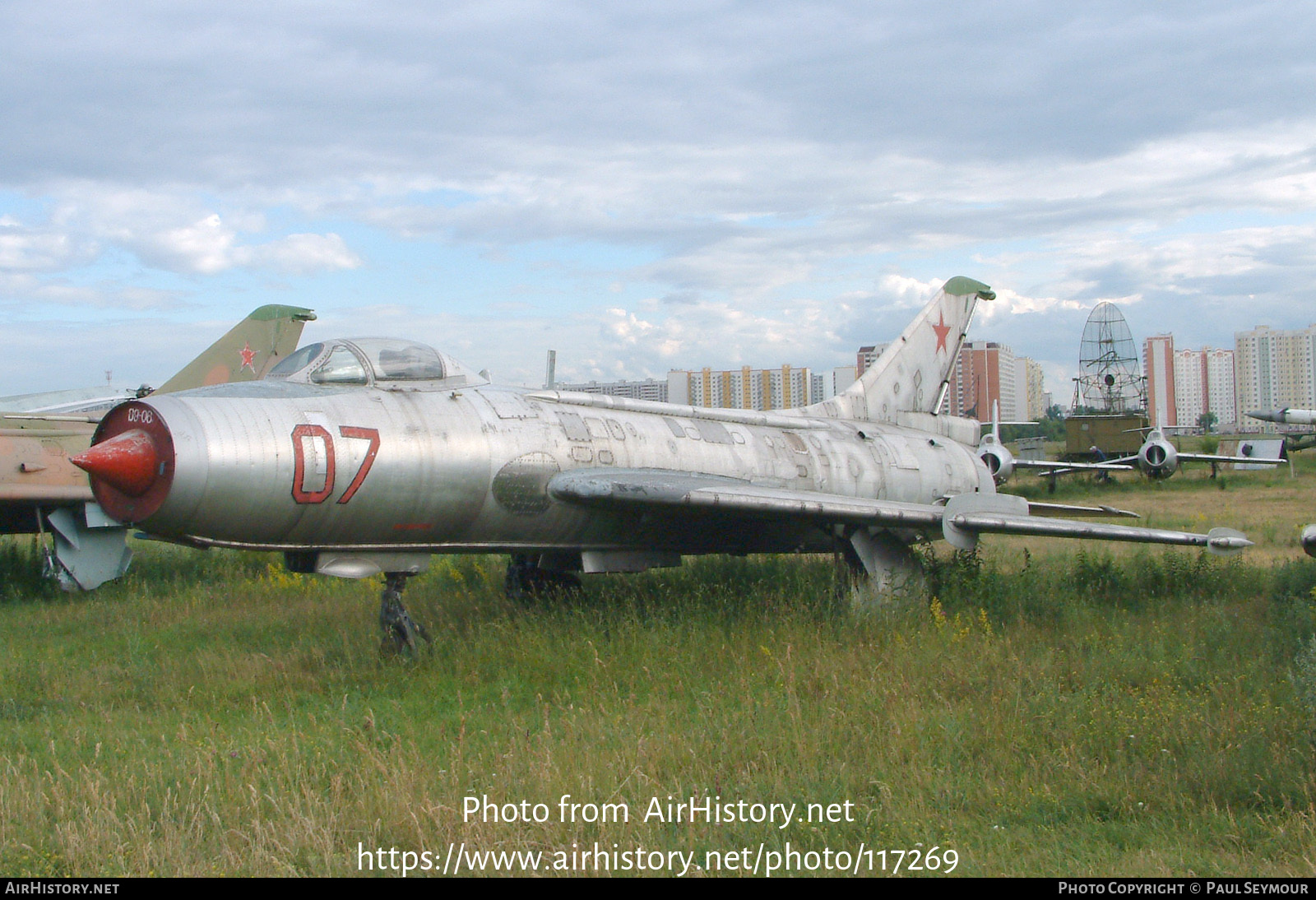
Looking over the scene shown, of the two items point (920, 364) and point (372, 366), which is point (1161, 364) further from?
point (372, 366)

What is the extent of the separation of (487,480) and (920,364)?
292 inches

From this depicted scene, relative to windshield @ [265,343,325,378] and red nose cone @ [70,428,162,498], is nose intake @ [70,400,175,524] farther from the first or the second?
windshield @ [265,343,325,378]

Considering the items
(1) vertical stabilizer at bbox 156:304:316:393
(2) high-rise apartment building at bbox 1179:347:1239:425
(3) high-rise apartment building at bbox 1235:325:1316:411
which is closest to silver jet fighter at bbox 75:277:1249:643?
(1) vertical stabilizer at bbox 156:304:316:393

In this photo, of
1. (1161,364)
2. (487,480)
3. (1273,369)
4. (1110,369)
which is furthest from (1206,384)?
(487,480)

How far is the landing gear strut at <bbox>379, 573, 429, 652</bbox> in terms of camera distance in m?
8.24

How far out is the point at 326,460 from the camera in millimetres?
7176

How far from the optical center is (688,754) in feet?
17.7

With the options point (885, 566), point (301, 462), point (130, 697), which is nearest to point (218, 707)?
point (130, 697)

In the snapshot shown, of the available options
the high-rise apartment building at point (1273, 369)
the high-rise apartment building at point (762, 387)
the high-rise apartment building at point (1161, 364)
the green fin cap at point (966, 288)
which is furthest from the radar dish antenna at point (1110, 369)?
the high-rise apartment building at point (1273, 369)

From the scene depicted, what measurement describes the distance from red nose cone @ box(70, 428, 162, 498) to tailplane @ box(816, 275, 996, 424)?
828 centimetres

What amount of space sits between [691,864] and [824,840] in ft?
2.11

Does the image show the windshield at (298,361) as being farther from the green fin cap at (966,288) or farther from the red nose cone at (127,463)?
the green fin cap at (966,288)

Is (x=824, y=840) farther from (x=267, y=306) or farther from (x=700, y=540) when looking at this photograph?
(x=267, y=306)

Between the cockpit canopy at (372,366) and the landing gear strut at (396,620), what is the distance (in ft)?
5.39
